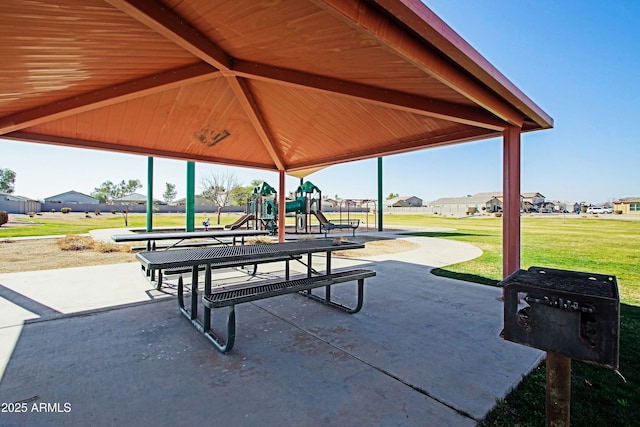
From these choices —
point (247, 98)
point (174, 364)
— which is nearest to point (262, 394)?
point (174, 364)

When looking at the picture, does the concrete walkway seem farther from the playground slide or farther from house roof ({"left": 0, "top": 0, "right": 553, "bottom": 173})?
the playground slide

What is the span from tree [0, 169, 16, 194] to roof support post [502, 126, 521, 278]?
310 ft

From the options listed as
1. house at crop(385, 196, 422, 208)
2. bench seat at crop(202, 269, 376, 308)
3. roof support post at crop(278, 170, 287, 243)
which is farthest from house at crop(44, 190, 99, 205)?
bench seat at crop(202, 269, 376, 308)

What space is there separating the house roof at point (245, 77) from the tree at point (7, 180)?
88748mm

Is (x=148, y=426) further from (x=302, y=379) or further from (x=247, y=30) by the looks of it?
(x=247, y=30)

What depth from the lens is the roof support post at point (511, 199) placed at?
4.66 m

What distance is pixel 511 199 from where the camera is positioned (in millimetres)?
4715

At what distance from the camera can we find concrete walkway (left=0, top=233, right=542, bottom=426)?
81.0 inches

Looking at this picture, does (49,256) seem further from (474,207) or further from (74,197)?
(74,197)

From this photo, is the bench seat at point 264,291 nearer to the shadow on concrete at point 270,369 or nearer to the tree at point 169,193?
the shadow on concrete at point 270,369

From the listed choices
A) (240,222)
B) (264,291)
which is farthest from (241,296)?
(240,222)

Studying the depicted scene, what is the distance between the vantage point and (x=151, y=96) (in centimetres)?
519

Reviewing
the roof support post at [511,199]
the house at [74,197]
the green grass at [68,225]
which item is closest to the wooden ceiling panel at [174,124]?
the roof support post at [511,199]

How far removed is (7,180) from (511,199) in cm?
9572
